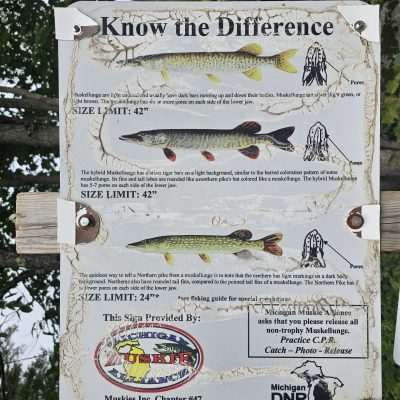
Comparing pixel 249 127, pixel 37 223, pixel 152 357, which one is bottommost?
pixel 152 357

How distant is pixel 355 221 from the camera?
91.9 inches

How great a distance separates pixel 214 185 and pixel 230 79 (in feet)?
1.25

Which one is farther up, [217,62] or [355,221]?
[217,62]

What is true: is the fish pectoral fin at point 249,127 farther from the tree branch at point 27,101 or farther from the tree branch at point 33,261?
the tree branch at point 33,261

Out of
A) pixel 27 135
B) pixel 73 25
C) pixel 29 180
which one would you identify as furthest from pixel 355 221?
pixel 29 180

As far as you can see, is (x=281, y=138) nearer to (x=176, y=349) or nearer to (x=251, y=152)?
(x=251, y=152)

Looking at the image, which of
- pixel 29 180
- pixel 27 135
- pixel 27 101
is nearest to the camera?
pixel 27 101

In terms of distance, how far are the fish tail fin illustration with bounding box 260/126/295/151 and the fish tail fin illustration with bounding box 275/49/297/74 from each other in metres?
0.21

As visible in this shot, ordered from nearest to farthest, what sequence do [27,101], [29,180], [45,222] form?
[45,222], [27,101], [29,180]

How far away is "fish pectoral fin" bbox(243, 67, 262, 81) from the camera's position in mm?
2342

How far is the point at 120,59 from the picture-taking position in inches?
93.2

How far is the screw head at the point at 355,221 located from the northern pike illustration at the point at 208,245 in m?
0.25

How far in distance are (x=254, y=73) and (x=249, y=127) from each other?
193mm

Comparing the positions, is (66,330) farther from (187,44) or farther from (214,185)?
(187,44)
